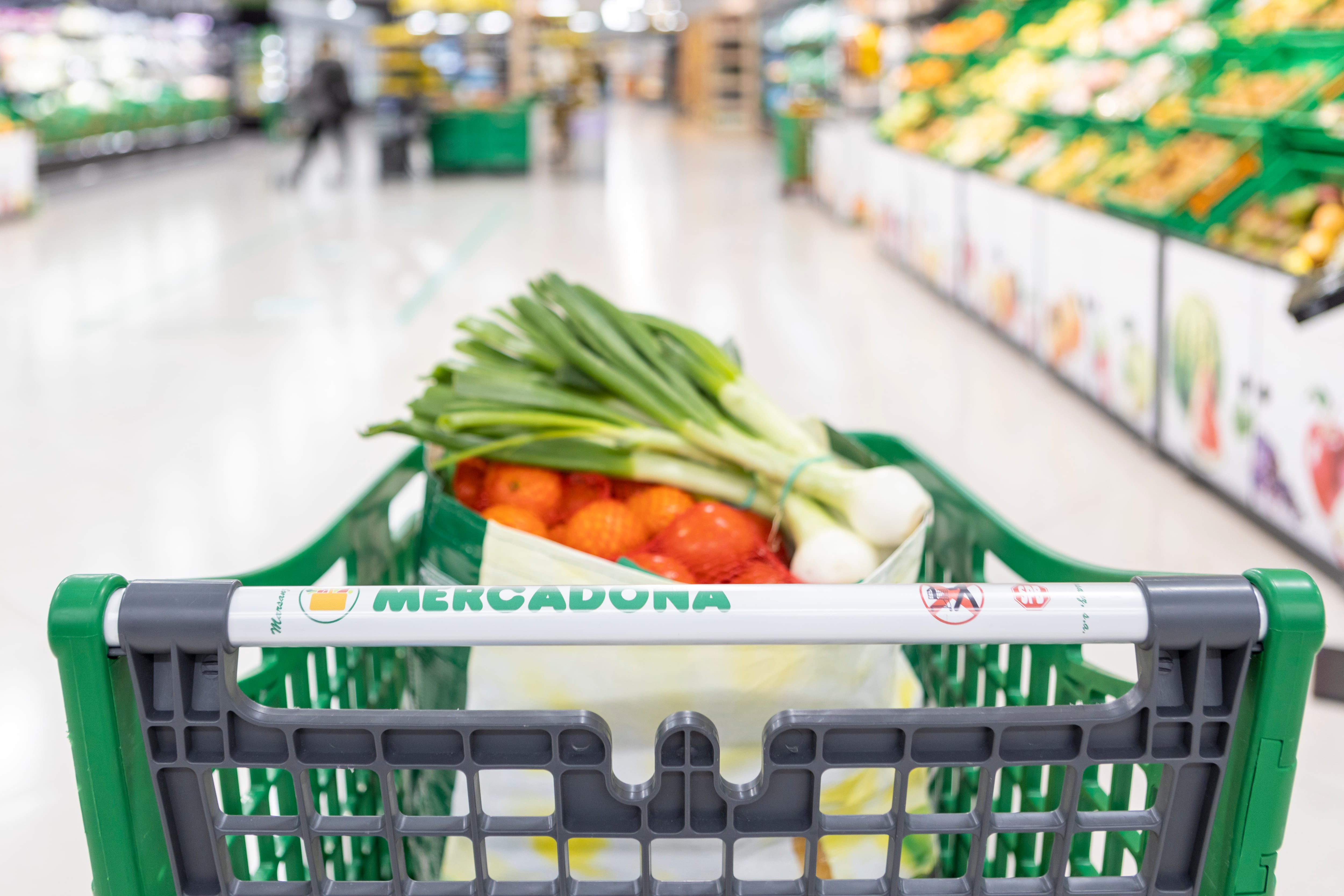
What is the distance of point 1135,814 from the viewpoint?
87 centimetres

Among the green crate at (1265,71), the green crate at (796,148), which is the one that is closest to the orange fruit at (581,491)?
the green crate at (1265,71)

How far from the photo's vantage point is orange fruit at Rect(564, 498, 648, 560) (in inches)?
54.3

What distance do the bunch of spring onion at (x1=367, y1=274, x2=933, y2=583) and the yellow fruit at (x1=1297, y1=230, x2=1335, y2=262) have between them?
9.40 feet

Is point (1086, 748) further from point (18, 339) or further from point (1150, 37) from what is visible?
point (18, 339)

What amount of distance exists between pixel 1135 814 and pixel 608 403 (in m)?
0.83

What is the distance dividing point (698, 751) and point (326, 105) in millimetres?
13747

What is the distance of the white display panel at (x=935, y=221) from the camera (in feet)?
21.6

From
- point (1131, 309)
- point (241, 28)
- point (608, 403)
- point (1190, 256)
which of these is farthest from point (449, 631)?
point (241, 28)

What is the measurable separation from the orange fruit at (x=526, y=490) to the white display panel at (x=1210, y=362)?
2518 mm

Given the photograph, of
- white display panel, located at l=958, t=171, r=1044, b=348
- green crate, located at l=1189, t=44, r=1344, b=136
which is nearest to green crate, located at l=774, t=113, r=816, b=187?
white display panel, located at l=958, t=171, r=1044, b=348

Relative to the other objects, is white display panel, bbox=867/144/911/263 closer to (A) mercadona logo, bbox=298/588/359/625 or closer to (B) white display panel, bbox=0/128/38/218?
(B) white display panel, bbox=0/128/38/218

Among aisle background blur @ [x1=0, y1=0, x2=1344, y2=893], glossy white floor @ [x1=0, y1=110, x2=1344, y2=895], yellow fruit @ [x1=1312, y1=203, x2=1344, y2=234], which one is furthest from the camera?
yellow fruit @ [x1=1312, y1=203, x2=1344, y2=234]

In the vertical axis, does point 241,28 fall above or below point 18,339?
above

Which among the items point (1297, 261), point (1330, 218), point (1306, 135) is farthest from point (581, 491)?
point (1306, 135)
